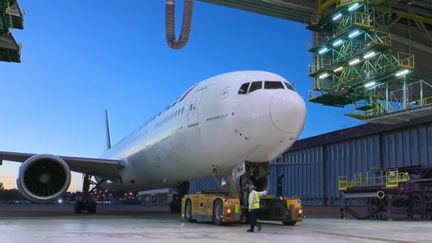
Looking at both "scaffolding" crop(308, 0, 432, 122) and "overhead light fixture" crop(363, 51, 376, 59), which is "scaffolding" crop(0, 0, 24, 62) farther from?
"overhead light fixture" crop(363, 51, 376, 59)

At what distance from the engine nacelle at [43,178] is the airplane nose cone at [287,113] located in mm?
9506

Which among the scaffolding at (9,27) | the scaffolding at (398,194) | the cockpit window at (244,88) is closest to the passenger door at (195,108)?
the cockpit window at (244,88)

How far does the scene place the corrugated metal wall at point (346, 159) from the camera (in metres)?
35.5

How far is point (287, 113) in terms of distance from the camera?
13742 mm

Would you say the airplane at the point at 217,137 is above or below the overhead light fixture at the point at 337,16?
below

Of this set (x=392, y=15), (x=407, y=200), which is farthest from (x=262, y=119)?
(x=392, y=15)

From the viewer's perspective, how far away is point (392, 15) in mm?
33094

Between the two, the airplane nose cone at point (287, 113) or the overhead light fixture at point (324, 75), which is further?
the overhead light fixture at point (324, 75)

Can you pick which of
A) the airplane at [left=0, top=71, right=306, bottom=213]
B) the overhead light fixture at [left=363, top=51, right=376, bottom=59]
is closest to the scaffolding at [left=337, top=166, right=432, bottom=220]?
the overhead light fixture at [left=363, top=51, right=376, bottom=59]

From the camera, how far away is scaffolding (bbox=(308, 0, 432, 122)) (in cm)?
3009

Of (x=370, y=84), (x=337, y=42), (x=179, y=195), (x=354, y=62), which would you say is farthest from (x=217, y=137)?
(x=337, y=42)

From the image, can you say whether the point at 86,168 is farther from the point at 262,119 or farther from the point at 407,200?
the point at 407,200

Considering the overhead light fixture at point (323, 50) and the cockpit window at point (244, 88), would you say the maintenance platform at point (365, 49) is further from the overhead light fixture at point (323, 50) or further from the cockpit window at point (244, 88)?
the cockpit window at point (244, 88)

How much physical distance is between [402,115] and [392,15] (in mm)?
7455
